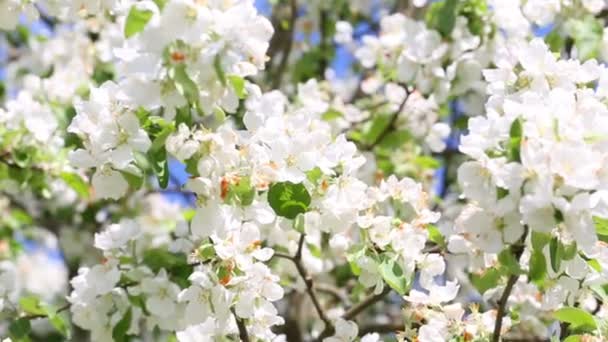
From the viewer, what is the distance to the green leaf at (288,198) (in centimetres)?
212

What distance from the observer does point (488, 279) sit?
222 centimetres

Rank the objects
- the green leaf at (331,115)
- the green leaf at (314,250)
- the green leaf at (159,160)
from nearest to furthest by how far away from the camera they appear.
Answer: the green leaf at (159,160) → the green leaf at (314,250) → the green leaf at (331,115)

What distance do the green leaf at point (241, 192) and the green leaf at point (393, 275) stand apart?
33 cm

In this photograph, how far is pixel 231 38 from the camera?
191 centimetres

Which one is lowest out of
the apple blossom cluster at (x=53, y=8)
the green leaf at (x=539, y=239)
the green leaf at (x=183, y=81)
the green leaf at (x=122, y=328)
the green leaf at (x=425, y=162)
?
the green leaf at (x=425, y=162)

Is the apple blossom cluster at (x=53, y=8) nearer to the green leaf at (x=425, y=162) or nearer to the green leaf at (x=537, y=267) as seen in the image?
the green leaf at (x=537, y=267)

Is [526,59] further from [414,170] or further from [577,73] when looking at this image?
[414,170]

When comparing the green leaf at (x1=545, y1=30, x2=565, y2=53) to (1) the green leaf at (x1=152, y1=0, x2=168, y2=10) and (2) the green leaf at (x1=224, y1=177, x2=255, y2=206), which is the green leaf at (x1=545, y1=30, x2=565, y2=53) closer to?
(2) the green leaf at (x1=224, y1=177, x2=255, y2=206)

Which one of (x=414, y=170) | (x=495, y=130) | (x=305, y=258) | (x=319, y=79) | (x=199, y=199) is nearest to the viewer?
(x=495, y=130)

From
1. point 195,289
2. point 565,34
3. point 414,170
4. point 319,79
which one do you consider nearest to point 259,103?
point 195,289

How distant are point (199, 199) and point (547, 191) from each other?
71 centimetres

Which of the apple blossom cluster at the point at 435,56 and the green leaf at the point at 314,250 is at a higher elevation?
the apple blossom cluster at the point at 435,56

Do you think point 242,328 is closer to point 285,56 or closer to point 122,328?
point 122,328

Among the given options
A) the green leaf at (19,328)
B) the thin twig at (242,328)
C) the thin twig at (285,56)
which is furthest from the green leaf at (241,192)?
the thin twig at (285,56)
